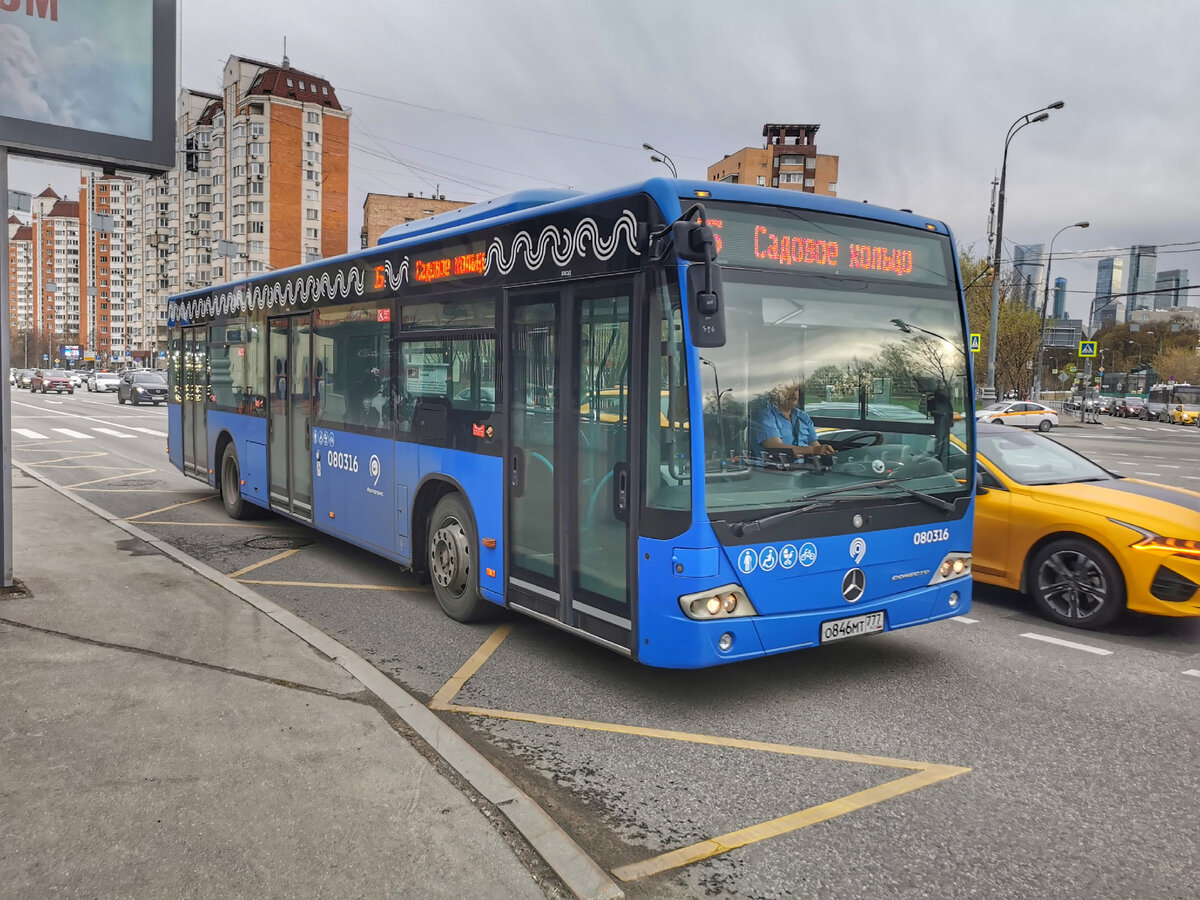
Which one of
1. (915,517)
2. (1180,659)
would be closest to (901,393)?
(915,517)

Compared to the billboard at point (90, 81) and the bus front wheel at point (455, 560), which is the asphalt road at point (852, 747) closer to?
the bus front wheel at point (455, 560)

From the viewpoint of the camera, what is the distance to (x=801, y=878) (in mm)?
3473

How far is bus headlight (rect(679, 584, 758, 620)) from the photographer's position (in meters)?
4.82

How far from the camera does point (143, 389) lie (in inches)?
1673

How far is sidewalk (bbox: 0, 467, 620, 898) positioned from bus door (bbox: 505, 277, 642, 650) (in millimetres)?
1131

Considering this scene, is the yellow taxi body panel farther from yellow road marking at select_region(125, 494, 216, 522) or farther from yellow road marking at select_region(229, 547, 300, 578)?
yellow road marking at select_region(125, 494, 216, 522)

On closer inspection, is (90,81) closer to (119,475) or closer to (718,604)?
(718,604)

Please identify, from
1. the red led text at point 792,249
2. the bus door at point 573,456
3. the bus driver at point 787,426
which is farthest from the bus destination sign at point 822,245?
the bus driver at point 787,426

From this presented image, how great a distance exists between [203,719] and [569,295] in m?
3.07

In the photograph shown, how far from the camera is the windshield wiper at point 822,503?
4883 mm

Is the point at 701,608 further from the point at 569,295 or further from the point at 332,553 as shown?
the point at 332,553

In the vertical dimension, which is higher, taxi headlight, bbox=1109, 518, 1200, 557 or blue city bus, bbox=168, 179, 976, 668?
blue city bus, bbox=168, 179, 976, 668

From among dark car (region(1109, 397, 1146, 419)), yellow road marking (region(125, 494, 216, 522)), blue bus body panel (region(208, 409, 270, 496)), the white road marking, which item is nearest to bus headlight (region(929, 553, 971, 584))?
the white road marking

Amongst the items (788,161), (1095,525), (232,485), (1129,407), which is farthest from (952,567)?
(788,161)
